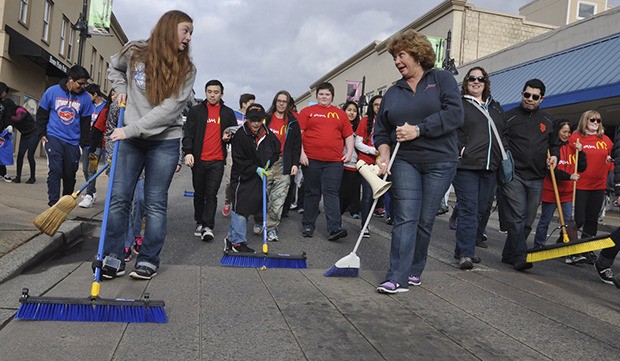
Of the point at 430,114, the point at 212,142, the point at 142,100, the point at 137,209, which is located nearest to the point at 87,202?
the point at 212,142

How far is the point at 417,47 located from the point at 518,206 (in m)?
2.47

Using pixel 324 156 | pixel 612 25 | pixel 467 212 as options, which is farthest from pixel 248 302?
pixel 612 25

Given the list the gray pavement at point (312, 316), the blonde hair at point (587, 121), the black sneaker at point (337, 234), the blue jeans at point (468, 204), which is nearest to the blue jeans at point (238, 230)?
the gray pavement at point (312, 316)

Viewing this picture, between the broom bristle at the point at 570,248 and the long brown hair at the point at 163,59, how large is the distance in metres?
3.82

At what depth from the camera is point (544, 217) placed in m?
7.16

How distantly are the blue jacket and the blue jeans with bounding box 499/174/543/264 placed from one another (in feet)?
5.94

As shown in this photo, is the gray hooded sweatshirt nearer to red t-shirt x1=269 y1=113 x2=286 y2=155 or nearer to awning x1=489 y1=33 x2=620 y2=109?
red t-shirt x1=269 y1=113 x2=286 y2=155

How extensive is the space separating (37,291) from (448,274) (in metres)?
3.58

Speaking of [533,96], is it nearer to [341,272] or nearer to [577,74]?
[341,272]

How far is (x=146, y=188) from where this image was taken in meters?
4.43

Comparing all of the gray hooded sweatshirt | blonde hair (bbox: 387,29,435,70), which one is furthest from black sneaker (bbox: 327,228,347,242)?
the gray hooded sweatshirt

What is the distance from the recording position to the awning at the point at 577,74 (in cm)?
1455

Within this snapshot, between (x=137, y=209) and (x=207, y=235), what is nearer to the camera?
(x=137, y=209)

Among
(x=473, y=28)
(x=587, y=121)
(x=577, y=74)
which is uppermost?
(x=473, y=28)
